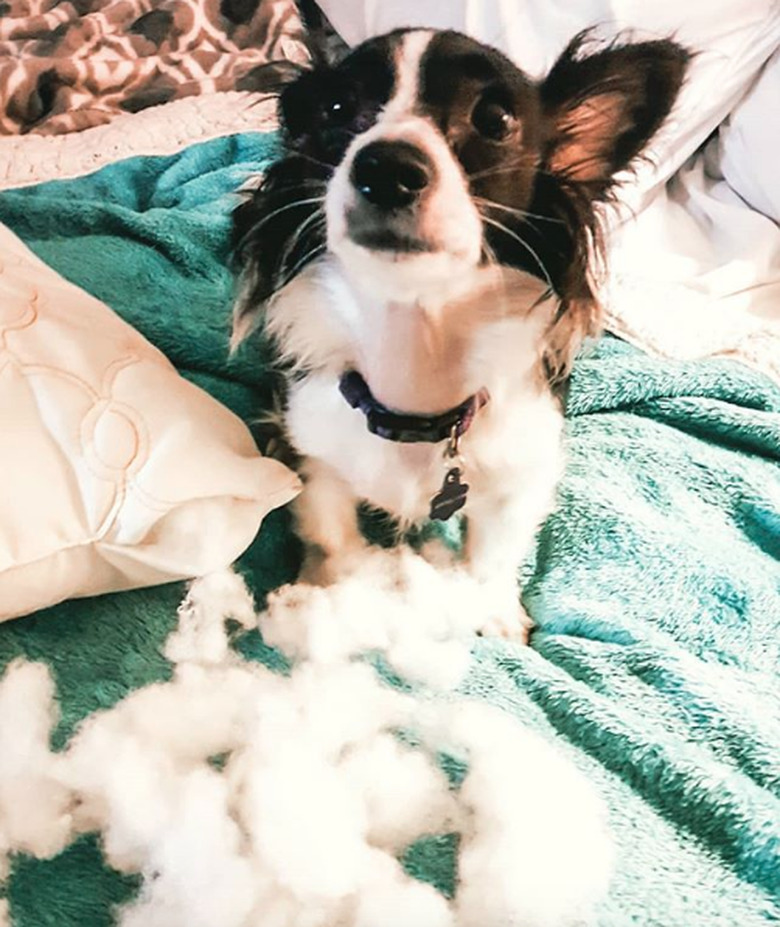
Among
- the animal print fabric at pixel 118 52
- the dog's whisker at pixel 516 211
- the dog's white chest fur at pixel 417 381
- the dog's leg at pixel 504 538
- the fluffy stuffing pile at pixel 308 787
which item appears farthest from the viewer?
the animal print fabric at pixel 118 52

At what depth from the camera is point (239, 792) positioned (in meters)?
0.87

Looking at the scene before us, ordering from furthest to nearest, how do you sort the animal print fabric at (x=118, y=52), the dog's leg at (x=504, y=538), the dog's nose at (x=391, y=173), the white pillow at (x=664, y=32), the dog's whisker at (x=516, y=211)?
the animal print fabric at (x=118, y=52)
the white pillow at (x=664, y=32)
the dog's leg at (x=504, y=538)
the dog's whisker at (x=516, y=211)
the dog's nose at (x=391, y=173)

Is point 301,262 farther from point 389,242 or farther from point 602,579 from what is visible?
point 602,579

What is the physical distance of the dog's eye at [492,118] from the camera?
999mm

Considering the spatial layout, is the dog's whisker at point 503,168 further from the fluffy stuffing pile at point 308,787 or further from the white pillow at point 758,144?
the white pillow at point 758,144

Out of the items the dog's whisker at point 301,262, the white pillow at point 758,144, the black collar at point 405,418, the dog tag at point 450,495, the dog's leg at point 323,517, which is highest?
the white pillow at point 758,144

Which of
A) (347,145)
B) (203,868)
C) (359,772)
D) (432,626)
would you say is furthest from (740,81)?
(203,868)

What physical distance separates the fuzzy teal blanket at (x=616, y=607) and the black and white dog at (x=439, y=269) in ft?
0.34

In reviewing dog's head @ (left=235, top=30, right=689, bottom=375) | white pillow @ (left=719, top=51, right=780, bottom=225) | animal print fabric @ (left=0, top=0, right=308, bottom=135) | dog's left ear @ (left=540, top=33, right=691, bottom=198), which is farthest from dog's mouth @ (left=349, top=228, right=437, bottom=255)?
animal print fabric @ (left=0, top=0, right=308, bottom=135)

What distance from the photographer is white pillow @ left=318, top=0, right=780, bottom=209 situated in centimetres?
167

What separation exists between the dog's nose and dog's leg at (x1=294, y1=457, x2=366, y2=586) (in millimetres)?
407

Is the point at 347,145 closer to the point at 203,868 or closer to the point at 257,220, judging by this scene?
the point at 257,220

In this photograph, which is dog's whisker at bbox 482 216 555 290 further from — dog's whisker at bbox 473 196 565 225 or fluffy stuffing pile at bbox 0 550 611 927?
fluffy stuffing pile at bbox 0 550 611 927

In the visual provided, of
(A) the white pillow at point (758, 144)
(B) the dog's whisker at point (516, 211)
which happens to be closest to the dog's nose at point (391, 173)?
(B) the dog's whisker at point (516, 211)
